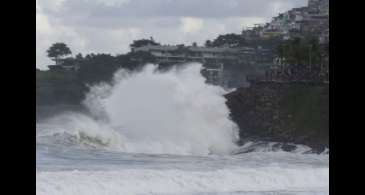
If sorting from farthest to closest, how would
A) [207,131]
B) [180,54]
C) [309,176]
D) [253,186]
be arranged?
1. [180,54]
2. [207,131]
3. [309,176]
4. [253,186]

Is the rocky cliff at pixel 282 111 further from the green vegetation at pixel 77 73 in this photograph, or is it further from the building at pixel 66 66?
the building at pixel 66 66

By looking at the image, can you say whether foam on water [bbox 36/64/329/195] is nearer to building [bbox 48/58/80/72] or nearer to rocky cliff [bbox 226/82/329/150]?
rocky cliff [bbox 226/82/329/150]

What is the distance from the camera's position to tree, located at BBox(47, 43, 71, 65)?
32.8 meters

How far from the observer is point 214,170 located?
17547mm

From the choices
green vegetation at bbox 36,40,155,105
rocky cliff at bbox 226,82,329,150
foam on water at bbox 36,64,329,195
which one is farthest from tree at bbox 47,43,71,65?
rocky cliff at bbox 226,82,329,150

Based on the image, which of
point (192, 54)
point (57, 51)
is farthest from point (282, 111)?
point (57, 51)

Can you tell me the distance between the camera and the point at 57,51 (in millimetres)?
33281

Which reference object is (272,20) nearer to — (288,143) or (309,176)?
(288,143)

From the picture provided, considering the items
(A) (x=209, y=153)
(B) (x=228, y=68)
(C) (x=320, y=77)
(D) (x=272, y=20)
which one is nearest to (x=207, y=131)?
(A) (x=209, y=153)

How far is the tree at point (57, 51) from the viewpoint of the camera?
32844 millimetres

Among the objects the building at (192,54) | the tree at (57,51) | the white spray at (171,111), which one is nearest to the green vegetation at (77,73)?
the tree at (57,51)

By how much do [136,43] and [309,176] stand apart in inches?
767

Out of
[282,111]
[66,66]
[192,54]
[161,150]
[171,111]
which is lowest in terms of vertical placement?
[161,150]

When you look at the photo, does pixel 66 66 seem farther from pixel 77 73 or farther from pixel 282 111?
pixel 282 111
